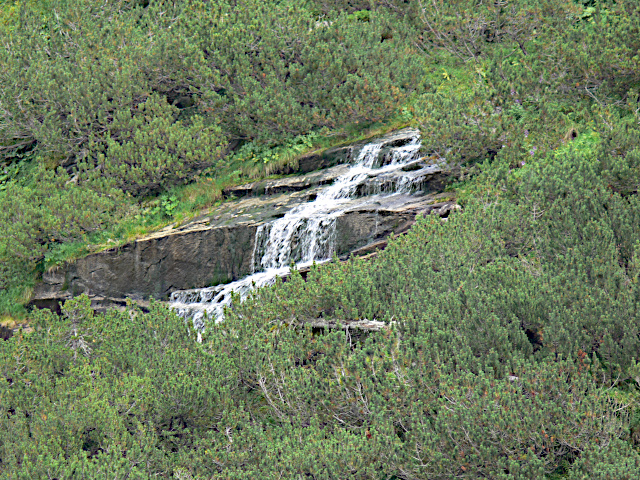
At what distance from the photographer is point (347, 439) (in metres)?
5.01

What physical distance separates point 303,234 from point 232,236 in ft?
4.61

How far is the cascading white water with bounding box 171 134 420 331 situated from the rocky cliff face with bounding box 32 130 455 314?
0.36 ft

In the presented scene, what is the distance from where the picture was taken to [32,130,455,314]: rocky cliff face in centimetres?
1027

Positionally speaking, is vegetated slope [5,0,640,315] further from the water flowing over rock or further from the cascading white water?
the cascading white water

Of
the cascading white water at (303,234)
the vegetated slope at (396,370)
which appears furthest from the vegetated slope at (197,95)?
the vegetated slope at (396,370)

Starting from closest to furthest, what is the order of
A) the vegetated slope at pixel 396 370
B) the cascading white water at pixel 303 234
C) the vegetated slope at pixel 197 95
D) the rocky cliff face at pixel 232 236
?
the vegetated slope at pixel 396 370 → the rocky cliff face at pixel 232 236 → the cascading white water at pixel 303 234 → the vegetated slope at pixel 197 95

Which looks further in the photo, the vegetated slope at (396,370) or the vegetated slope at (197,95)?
the vegetated slope at (197,95)

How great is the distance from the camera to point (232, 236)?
442 inches

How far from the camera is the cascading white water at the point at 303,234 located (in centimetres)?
1053

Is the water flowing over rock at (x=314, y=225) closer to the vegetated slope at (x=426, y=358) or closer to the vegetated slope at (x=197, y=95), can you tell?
the vegetated slope at (x=197, y=95)

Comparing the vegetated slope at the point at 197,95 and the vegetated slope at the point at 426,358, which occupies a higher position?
the vegetated slope at the point at 197,95

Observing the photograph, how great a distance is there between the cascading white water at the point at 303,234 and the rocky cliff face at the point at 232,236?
0.11 meters

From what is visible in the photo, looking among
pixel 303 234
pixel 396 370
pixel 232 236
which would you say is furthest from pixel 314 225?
pixel 396 370

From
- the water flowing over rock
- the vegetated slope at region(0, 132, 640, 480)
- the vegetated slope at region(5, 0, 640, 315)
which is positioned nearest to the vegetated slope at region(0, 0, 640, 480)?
the vegetated slope at region(0, 132, 640, 480)
